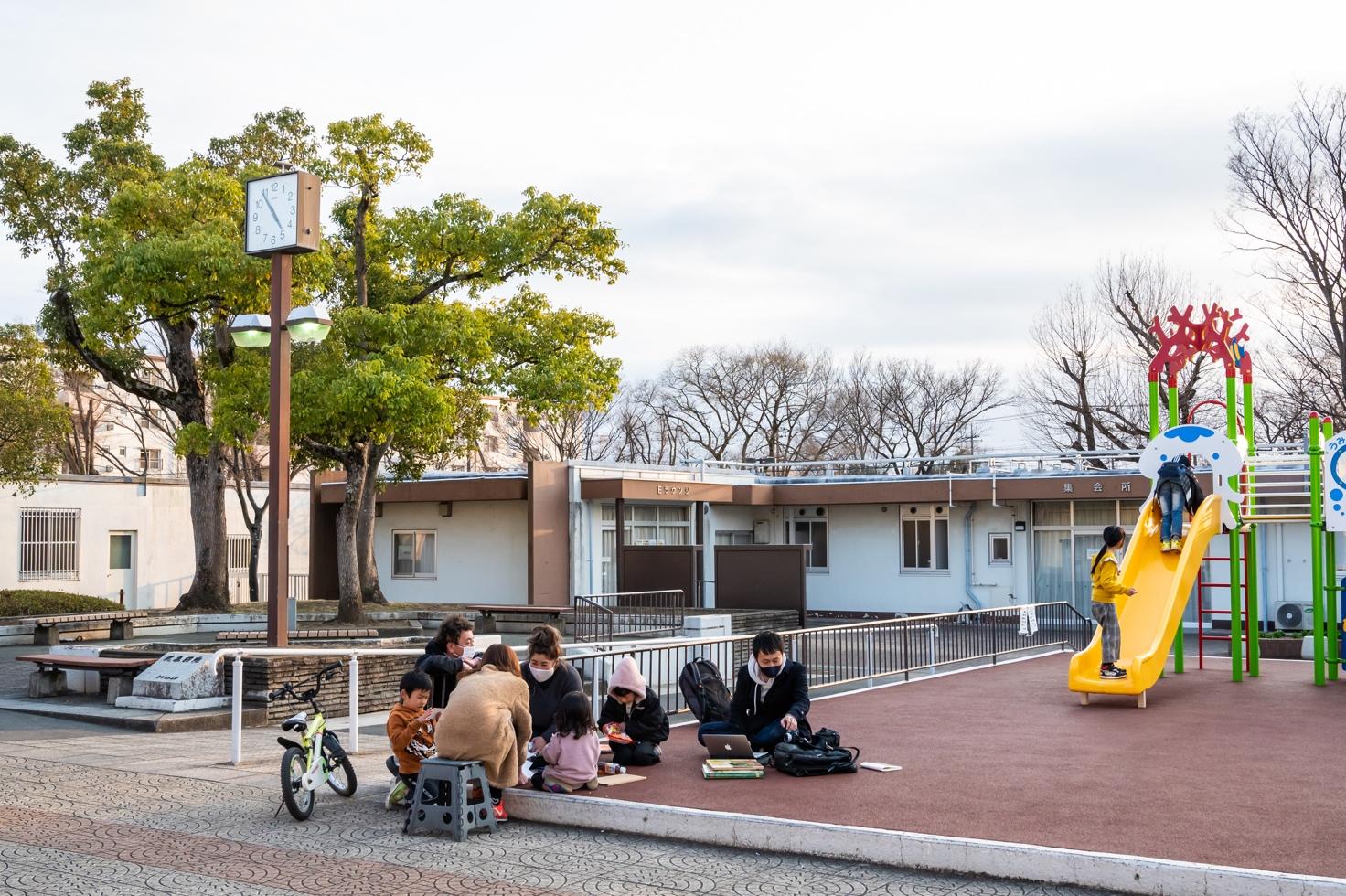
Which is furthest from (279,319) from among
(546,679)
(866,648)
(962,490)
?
(962,490)

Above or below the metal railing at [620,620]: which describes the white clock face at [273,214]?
above

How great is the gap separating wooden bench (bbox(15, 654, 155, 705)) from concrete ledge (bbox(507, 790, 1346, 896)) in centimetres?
781

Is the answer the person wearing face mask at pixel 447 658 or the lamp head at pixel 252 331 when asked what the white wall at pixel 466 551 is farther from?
the person wearing face mask at pixel 447 658

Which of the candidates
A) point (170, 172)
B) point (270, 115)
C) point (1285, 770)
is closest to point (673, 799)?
point (1285, 770)

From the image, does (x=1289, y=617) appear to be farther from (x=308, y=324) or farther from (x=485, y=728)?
(x=485, y=728)

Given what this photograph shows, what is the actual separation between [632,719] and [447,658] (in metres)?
1.48

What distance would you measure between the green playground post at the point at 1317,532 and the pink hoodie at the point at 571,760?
10.8m

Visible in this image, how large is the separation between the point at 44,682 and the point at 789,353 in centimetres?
4286

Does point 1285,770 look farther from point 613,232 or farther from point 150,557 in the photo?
point 150,557

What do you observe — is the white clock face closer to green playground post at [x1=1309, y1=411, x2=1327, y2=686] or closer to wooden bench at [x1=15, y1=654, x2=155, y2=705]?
wooden bench at [x1=15, y1=654, x2=155, y2=705]

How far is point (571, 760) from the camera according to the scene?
8.89m

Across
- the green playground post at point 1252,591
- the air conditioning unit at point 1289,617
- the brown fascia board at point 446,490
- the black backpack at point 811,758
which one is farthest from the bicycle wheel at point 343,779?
the air conditioning unit at point 1289,617

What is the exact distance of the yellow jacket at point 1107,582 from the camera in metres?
15.1

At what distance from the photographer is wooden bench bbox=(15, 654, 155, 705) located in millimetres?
14789
